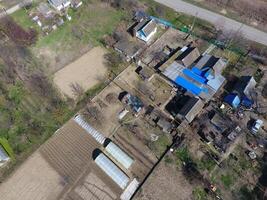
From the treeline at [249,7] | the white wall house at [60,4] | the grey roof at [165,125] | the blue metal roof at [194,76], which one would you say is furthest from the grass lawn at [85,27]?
the treeline at [249,7]

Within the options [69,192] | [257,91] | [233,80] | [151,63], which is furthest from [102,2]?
[69,192]

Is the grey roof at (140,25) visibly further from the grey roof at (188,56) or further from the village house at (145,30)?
the grey roof at (188,56)

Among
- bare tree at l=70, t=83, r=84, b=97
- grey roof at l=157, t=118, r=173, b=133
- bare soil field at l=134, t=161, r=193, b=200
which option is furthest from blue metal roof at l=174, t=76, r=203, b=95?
bare tree at l=70, t=83, r=84, b=97

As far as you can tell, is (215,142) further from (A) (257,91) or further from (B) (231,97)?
(A) (257,91)

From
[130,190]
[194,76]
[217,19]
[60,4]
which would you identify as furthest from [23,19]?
[130,190]

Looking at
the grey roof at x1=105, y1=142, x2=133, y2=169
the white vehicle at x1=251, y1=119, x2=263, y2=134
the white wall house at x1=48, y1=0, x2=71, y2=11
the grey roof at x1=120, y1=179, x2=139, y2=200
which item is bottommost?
the white vehicle at x1=251, y1=119, x2=263, y2=134

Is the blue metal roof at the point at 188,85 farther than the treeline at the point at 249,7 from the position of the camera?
No

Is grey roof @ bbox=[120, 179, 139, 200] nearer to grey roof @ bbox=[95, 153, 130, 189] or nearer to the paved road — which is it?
grey roof @ bbox=[95, 153, 130, 189]
